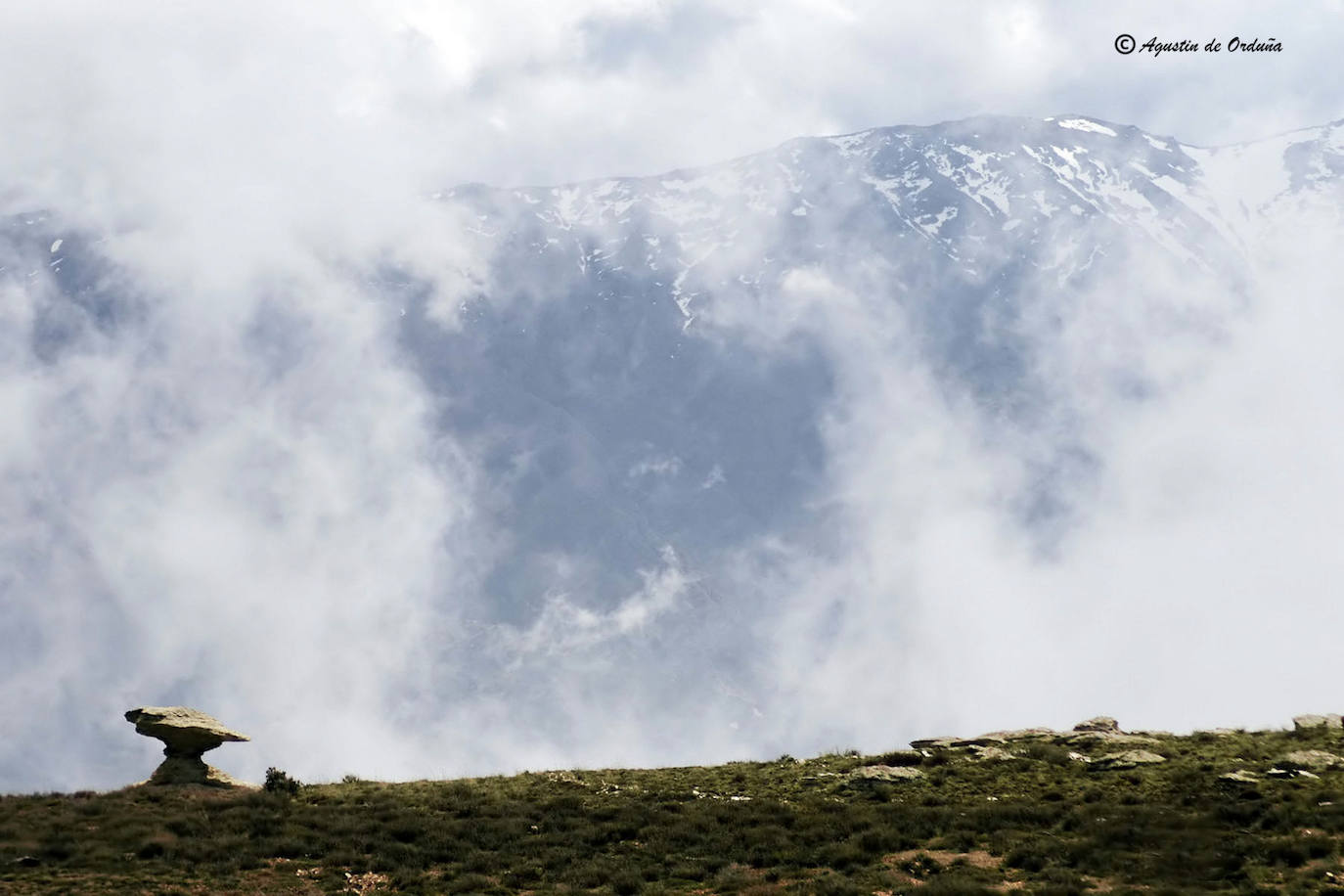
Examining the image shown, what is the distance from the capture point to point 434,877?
31.2 m

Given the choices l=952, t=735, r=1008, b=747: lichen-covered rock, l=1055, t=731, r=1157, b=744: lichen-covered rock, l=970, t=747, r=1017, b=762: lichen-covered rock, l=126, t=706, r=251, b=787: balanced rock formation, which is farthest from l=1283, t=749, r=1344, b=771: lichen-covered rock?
l=126, t=706, r=251, b=787: balanced rock formation

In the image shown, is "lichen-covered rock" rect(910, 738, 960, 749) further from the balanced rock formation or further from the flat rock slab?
the flat rock slab

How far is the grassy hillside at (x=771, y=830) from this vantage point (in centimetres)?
2864

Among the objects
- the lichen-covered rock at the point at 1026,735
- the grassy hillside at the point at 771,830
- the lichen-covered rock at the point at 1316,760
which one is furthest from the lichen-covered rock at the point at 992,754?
the lichen-covered rock at the point at 1316,760

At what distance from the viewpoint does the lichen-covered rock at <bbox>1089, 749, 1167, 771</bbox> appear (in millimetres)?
38844

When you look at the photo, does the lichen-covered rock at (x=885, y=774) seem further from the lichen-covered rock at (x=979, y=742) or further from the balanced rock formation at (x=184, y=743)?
Answer: the balanced rock formation at (x=184, y=743)

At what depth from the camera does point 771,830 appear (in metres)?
33.9

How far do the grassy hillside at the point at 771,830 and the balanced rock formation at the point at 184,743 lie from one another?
165cm

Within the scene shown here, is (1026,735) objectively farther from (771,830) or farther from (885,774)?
(771,830)

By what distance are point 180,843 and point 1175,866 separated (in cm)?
2944

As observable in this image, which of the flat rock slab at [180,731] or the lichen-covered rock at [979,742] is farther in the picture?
the flat rock slab at [180,731]

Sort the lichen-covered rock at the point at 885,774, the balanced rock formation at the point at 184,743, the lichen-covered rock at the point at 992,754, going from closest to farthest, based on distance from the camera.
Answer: the lichen-covered rock at the point at 885,774 < the lichen-covered rock at the point at 992,754 < the balanced rock formation at the point at 184,743

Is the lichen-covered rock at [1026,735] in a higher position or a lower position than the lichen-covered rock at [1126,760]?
higher

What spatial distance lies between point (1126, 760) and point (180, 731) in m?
37.7
